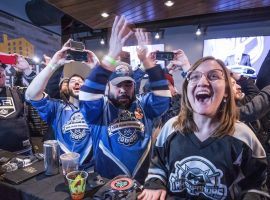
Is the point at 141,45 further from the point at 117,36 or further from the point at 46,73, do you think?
the point at 46,73

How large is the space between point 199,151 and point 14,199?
0.79 metres

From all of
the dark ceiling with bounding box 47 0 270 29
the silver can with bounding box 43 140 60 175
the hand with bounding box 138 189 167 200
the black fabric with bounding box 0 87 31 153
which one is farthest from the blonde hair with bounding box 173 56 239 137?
the dark ceiling with bounding box 47 0 270 29

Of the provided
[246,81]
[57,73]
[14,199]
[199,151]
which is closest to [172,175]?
[199,151]

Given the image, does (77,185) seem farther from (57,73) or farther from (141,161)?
(57,73)

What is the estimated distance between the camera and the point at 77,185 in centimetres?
81

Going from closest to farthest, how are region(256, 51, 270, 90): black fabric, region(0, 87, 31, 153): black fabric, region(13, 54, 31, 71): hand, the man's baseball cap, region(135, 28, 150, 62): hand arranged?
region(135, 28, 150, 62): hand → the man's baseball cap → region(256, 51, 270, 90): black fabric → region(0, 87, 31, 153): black fabric → region(13, 54, 31, 71): hand

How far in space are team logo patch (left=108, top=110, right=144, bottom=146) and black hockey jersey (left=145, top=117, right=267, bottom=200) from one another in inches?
14.4

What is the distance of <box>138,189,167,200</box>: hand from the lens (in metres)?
0.83

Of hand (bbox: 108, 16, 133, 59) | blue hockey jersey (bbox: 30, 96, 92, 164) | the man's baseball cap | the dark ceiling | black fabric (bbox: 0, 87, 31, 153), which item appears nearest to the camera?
hand (bbox: 108, 16, 133, 59)

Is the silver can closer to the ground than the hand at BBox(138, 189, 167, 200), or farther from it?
farther from it

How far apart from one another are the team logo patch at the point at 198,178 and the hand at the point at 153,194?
0.07 meters

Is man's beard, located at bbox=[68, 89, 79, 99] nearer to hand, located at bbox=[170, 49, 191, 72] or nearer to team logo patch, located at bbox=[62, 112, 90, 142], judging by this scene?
team logo patch, located at bbox=[62, 112, 90, 142]

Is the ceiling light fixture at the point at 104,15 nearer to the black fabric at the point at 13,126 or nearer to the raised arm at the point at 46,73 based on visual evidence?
the black fabric at the point at 13,126

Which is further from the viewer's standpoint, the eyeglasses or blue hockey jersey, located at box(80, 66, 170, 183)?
blue hockey jersey, located at box(80, 66, 170, 183)
